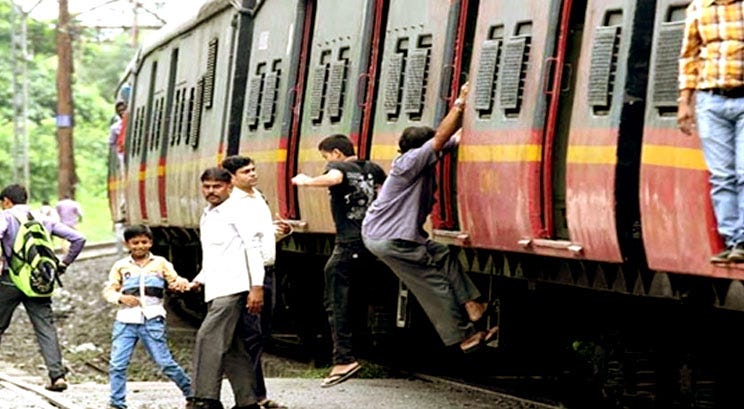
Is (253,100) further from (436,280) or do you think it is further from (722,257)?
(722,257)

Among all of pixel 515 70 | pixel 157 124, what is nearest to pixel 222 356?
pixel 515 70

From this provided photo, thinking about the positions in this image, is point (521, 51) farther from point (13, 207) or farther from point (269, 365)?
point (269, 365)

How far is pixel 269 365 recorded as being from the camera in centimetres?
1889

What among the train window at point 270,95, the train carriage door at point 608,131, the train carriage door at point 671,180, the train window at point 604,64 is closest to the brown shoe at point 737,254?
the train carriage door at point 671,180

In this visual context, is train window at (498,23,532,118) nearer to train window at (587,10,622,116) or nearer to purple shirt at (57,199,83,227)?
train window at (587,10,622,116)

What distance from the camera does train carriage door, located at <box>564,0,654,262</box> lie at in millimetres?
10250

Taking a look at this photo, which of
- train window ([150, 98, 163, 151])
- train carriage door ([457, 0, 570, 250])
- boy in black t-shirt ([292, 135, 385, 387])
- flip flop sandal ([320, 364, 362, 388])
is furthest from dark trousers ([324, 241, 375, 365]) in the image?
train window ([150, 98, 163, 151])

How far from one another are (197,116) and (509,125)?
10.0 m

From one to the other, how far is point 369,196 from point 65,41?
29898mm

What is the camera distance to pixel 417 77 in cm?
1380

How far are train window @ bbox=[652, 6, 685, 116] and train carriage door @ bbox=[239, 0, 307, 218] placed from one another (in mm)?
7558

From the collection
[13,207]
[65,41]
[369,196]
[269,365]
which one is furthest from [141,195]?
[65,41]

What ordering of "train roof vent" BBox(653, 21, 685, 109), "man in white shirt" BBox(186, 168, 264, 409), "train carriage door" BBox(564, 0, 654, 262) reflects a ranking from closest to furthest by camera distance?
"train roof vent" BBox(653, 21, 685, 109) → "train carriage door" BBox(564, 0, 654, 262) → "man in white shirt" BBox(186, 168, 264, 409)

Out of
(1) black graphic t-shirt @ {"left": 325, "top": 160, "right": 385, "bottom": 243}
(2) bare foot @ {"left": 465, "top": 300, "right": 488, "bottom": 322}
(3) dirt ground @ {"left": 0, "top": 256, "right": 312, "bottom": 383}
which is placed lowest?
(3) dirt ground @ {"left": 0, "top": 256, "right": 312, "bottom": 383}
